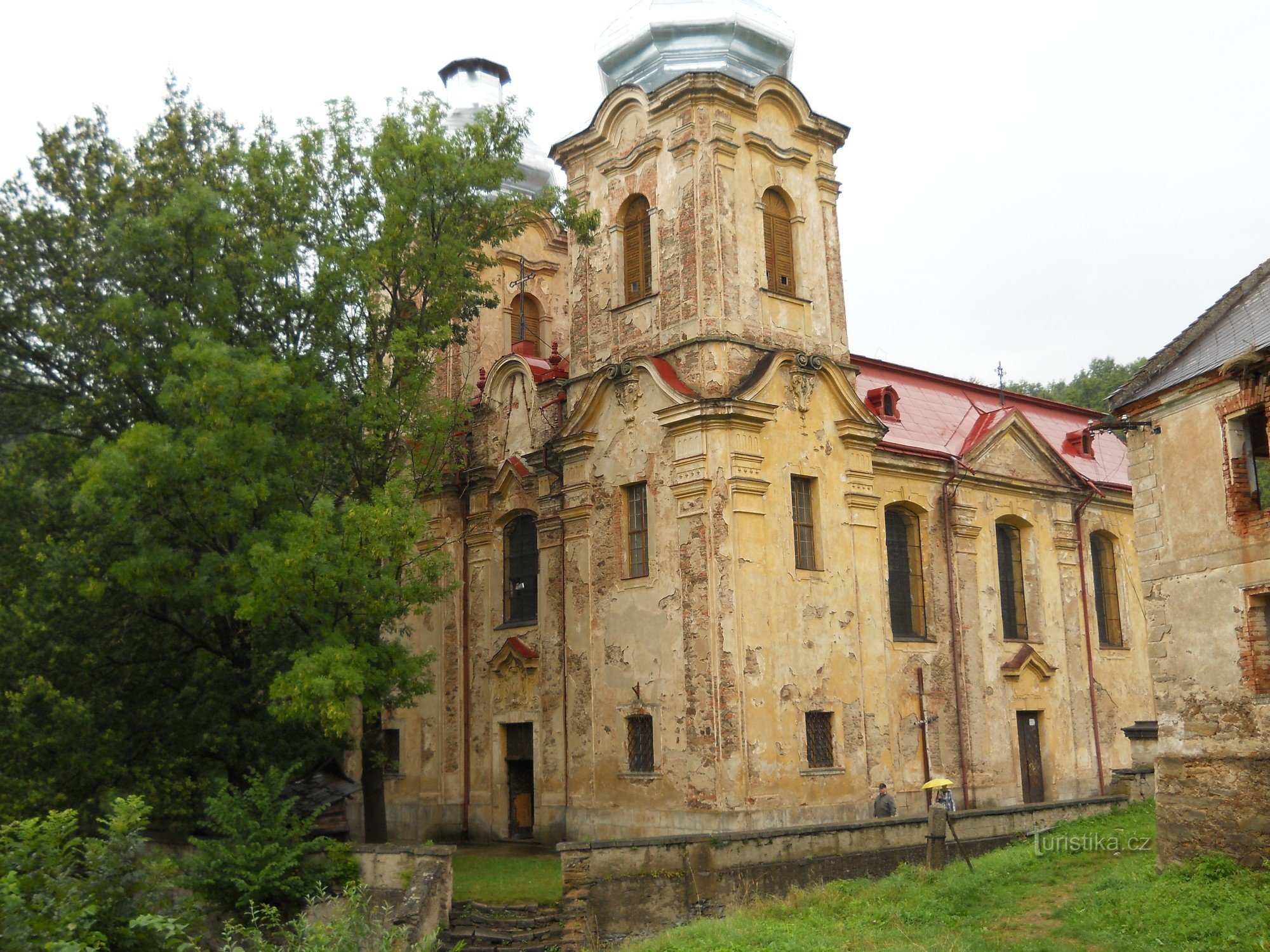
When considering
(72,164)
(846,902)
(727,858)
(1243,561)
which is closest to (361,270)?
(72,164)

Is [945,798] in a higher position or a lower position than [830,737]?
lower

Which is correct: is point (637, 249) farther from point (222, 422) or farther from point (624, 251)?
point (222, 422)

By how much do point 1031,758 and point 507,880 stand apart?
12.1 meters

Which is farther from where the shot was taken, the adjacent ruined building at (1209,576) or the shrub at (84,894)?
the adjacent ruined building at (1209,576)

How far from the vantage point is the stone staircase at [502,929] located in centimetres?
1571

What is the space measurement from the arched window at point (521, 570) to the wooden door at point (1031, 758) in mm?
10169

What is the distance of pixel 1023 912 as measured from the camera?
1455 cm

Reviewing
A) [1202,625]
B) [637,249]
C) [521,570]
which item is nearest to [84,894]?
[1202,625]

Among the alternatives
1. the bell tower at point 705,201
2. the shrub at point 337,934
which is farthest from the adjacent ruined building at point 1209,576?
the shrub at point 337,934

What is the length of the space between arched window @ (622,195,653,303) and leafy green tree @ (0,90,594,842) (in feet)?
6.61

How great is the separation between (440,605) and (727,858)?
10.8 meters

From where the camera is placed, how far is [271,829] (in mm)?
16391

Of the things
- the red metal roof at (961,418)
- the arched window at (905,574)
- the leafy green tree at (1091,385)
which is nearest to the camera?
the arched window at (905,574)

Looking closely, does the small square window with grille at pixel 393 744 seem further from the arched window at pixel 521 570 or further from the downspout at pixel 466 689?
the arched window at pixel 521 570
